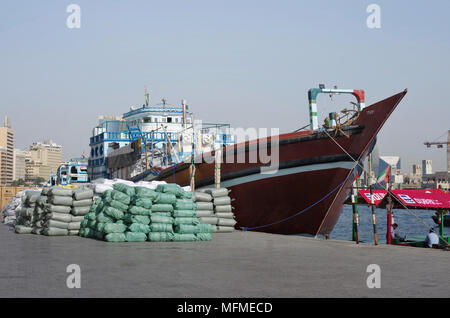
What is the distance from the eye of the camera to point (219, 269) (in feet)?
32.2

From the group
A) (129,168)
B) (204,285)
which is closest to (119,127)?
(129,168)

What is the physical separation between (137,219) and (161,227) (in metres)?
0.77

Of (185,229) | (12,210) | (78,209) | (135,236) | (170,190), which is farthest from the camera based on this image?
(12,210)

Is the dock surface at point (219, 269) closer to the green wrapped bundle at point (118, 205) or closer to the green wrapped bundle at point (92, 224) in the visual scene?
the green wrapped bundle at point (92, 224)

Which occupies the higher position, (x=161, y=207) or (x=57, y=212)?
(x=161, y=207)

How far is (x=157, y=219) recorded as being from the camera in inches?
607

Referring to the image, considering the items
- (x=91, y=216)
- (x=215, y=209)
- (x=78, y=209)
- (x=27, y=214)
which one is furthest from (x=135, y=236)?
(x=27, y=214)

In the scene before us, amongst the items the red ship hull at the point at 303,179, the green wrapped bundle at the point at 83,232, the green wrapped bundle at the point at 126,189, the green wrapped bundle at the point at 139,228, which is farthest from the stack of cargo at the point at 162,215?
the red ship hull at the point at 303,179

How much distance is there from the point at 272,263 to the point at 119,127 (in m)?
31.1

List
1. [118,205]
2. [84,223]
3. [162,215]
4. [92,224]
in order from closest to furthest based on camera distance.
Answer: [118,205] < [162,215] < [92,224] < [84,223]

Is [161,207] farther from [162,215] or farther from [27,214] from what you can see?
[27,214]

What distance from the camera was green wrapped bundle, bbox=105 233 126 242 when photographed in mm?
14812

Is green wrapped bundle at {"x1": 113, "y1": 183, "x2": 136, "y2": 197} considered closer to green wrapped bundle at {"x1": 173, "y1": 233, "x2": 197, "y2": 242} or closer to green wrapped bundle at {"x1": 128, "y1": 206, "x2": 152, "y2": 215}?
green wrapped bundle at {"x1": 128, "y1": 206, "x2": 152, "y2": 215}
